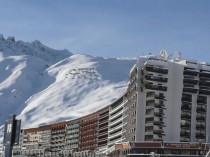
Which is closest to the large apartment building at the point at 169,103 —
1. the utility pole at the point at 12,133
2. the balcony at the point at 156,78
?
the balcony at the point at 156,78

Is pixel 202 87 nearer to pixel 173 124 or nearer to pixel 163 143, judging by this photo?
pixel 173 124

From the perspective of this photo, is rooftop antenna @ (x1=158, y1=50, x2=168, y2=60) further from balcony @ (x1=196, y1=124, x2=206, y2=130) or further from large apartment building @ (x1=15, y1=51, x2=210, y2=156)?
balcony @ (x1=196, y1=124, x2=206, y2=130)

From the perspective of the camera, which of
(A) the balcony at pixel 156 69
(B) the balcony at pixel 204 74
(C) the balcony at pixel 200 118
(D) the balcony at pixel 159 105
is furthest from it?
(B) the balcony at pixel 204 74

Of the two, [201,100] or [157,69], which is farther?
[201,100]

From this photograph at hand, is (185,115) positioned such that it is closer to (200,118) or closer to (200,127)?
(200,118)

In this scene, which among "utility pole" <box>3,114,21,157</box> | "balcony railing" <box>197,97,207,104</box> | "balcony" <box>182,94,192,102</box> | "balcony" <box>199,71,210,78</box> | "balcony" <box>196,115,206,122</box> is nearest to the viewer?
"utility pole" <box>3,114,21,157</box>

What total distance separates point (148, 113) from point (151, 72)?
12.5 metres

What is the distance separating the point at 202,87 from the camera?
174 metres

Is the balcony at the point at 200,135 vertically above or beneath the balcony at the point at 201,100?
beneath

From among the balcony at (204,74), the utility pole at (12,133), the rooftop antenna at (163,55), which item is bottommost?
the utility pole at (12,133)

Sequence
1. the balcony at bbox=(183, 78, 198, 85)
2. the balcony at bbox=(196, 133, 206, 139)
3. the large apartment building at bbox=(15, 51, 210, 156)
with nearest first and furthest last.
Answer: the large apartment building at bbox=(15, 51, 210, 156)
the balcony at bbox=(196, 133, 206, 139)
the balcony at bbox=(183, 78, 198, 85)

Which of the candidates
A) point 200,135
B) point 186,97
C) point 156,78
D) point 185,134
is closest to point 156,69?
point 156,78

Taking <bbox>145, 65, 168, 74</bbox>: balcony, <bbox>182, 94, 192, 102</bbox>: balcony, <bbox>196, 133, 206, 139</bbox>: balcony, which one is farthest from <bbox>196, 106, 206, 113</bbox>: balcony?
<bbox>145, 65, 168, 74</bbox>: balcony

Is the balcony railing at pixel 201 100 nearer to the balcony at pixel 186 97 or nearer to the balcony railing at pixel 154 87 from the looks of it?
the balcony at pixel 186 97
